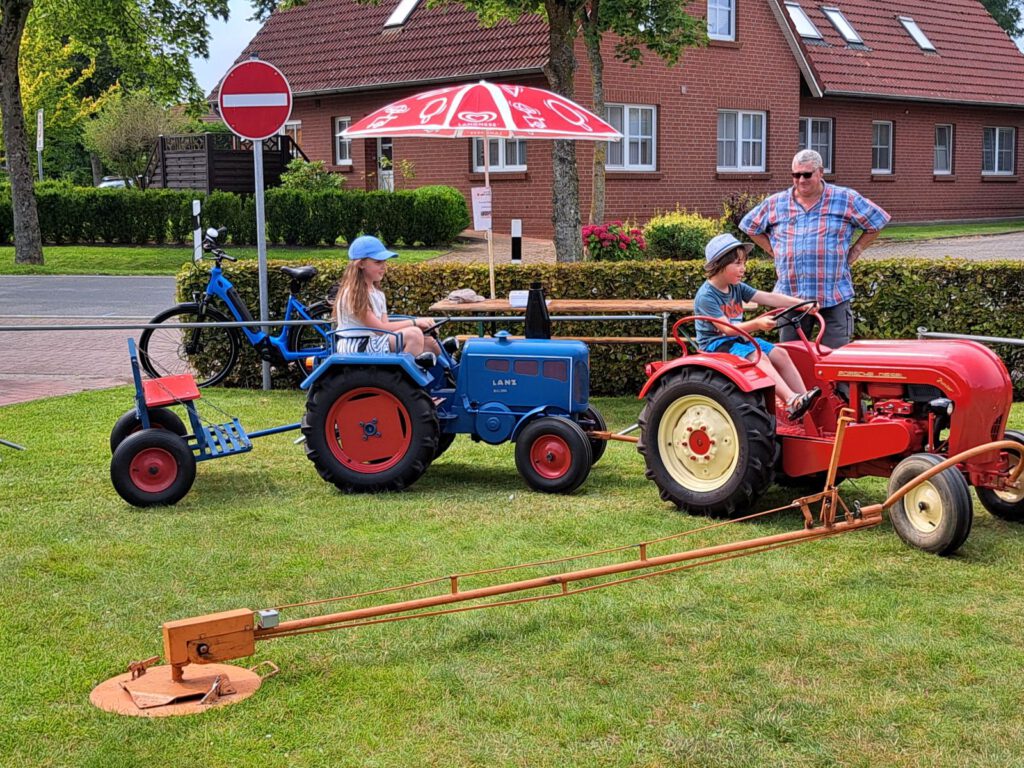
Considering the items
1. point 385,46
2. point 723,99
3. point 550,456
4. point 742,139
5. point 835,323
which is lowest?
point 550,456

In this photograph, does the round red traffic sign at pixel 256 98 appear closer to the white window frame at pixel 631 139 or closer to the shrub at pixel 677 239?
the shrub at pixel 677 239

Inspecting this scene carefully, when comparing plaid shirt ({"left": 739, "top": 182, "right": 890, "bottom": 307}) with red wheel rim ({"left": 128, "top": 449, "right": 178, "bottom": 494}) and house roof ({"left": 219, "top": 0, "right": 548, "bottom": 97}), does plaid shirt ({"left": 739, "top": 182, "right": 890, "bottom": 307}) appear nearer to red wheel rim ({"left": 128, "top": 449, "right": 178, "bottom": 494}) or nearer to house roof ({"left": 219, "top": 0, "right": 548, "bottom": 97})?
red wheel rim ({"left": 128, "top": 449, "right": 178, "bottom": 494})

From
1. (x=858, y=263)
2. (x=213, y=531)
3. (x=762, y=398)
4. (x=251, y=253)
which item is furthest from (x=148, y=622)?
(x=251, y=253)

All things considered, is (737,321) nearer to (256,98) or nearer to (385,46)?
(256,98)

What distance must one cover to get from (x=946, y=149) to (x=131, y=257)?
73.0 ft

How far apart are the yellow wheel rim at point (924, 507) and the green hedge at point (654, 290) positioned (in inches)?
182

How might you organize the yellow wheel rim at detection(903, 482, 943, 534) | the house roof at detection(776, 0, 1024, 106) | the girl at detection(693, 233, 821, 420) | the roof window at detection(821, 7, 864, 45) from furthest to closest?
the roof window at detection(821, 7, 864, 45) → the house roof at detection(776, 0, 1024, 106) → the girl at detection(693, 233, 821, 420) → the yellow wheel rim at detection(903, 482, 943, 534)

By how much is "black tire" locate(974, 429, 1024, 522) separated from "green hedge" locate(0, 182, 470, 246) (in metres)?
19.2

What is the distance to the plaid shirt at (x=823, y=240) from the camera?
765 cm

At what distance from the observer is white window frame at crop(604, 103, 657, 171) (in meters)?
26.8

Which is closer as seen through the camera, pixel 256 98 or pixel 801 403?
pixel 801 403

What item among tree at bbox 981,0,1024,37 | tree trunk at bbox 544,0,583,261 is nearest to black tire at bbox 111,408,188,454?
tree trunk at bbox 544,0,583,261

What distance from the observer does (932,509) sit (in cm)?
591

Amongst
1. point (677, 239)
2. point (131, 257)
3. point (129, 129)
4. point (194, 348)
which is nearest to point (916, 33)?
point (677, 239)
